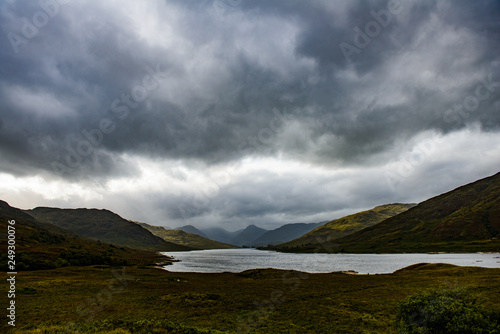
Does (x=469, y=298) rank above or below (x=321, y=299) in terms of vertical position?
above

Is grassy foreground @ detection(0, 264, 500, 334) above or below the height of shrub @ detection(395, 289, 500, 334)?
below

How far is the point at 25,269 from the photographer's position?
88.6 m

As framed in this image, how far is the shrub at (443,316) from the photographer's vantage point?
18.2 meters

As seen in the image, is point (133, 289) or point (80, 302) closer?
point (80, 302)

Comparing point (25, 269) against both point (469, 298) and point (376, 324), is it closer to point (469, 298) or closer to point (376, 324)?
point (376, 324)

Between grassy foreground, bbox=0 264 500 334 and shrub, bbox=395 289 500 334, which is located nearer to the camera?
shrub, bbox=395 289 500 334

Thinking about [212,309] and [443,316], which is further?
[212,309]

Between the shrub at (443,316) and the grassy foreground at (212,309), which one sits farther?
the grassy foreground at (212,309)

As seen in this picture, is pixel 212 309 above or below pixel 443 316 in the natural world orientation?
below

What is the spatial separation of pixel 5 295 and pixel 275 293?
4842cm

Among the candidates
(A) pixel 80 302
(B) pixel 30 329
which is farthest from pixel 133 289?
(B) pixel 30 329

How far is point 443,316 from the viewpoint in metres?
19.3

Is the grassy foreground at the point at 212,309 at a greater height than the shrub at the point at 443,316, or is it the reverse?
the shrub at the point at 443,316

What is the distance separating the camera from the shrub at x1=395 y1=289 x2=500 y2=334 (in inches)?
717
